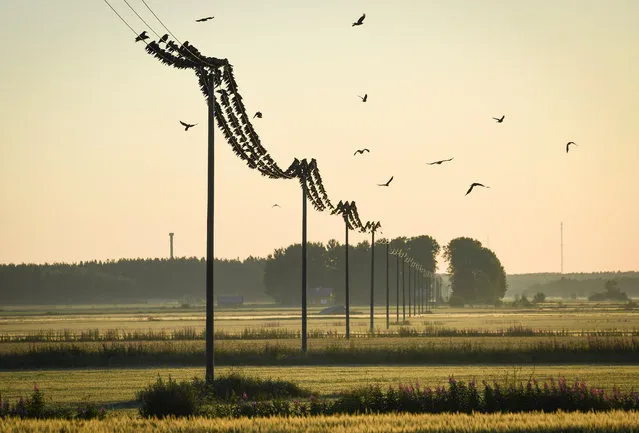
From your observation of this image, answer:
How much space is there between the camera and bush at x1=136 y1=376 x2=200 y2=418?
1421 inches

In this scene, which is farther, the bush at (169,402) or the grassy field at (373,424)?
the bush at (169,402)

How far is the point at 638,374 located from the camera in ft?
177

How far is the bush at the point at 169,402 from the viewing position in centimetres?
3609

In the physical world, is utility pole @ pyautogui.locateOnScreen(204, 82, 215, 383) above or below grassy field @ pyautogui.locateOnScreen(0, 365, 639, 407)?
above

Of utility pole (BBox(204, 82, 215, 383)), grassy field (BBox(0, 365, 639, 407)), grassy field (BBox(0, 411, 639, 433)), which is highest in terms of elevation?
utility pole (BBox(204, 82, 215, 383))

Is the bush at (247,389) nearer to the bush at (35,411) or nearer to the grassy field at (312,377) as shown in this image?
the grassy field at (312,377)

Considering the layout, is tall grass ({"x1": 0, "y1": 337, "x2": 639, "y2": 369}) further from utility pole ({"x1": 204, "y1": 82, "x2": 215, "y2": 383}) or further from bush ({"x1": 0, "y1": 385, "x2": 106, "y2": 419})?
bush ({"x1": 0, "y1": 385, "x2": 106, "y2": 419})

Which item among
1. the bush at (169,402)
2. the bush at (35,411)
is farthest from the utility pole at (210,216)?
the bush at (35,411)

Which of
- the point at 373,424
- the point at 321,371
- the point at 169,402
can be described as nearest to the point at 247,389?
the point at 169,402

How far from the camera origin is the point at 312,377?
5359 centimetres

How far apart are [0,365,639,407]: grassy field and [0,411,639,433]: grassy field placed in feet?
33.9

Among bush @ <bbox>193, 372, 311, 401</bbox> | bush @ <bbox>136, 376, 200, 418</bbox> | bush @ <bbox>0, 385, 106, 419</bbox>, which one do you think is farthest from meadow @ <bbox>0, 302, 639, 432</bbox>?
bush @ <bbox>0, 385, 106, 419</bbox>

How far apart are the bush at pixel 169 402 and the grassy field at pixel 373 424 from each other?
10.6ft

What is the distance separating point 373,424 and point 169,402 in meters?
7.95
